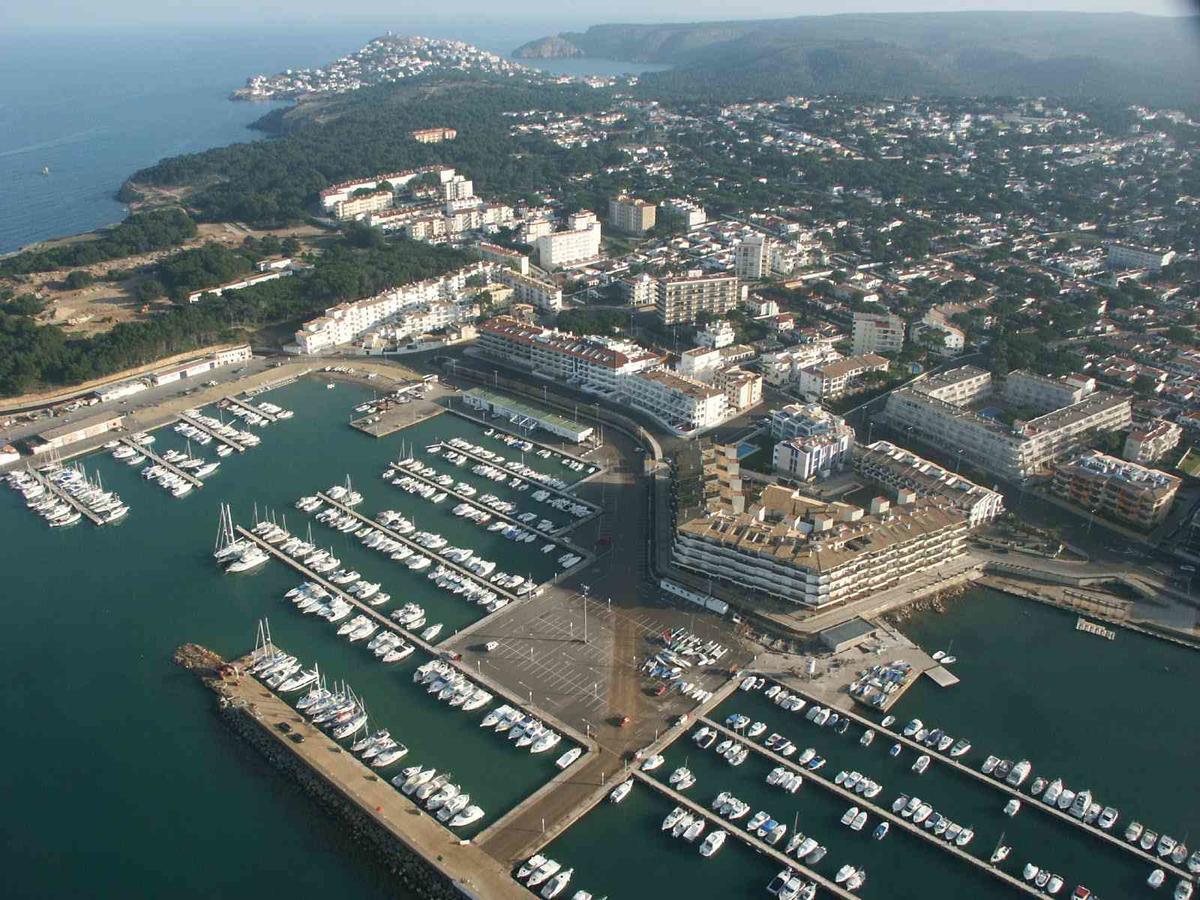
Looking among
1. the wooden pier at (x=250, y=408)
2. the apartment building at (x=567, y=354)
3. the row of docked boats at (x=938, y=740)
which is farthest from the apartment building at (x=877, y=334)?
the wooden pier at (x=250, y=408)

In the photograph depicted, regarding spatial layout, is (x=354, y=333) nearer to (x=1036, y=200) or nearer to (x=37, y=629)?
(x=37, y=629)

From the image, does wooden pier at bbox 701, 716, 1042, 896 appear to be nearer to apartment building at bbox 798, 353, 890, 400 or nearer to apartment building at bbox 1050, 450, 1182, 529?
apartment building at bbox 1050, 450, 1182, 529

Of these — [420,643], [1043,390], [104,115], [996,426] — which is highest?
[996,426]

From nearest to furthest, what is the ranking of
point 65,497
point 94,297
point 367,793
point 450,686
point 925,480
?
point 367,793 < point 450,686 < point 925,480 < point 65,497 < point 94,297

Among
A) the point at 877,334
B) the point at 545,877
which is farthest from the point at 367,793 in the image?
the point at 877,334

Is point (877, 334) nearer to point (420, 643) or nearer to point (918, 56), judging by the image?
point (420, 643)
